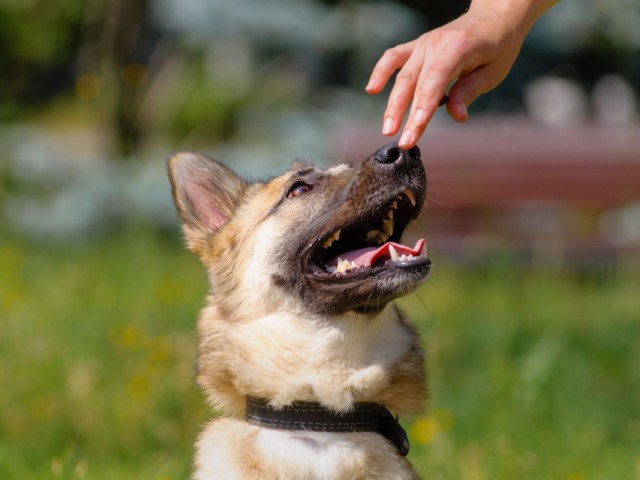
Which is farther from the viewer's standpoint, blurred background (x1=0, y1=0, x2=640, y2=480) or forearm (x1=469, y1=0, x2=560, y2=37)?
blurred background (x1=0, y1=0, x2=640, y2=480)

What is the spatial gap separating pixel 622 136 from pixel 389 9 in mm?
2599

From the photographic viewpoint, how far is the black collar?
303 centimetres

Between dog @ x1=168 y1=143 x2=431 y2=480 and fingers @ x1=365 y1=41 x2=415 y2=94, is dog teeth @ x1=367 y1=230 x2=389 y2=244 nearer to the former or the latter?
dog @ x1=168 y1=143 x2=431 y2=480

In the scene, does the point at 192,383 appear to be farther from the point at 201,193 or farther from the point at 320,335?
the point at 320,335

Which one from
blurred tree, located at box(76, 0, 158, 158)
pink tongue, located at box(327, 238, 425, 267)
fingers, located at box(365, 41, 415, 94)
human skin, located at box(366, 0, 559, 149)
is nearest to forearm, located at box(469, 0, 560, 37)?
human skin, located at box(366, 0, 559, 149)

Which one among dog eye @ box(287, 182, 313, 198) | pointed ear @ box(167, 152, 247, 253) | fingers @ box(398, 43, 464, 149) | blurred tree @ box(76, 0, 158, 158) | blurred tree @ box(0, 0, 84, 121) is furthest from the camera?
blurred tree @ box(0, 0, 84, 121)

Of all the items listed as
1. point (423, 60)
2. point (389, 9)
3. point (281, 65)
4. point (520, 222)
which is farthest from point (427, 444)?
point (281, 65)

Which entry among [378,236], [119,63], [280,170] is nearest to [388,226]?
[378,236]

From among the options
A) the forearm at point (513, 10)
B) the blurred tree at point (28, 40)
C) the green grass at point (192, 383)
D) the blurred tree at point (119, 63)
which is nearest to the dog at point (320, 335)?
the forearm at point (513, 10)

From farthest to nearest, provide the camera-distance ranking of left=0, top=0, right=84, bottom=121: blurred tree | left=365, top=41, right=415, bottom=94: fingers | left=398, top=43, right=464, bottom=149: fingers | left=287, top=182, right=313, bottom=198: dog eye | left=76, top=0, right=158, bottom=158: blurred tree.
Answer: left=0, top=0, right=84, bottom=121: blurred tree, left=76, top=0, right=158, bottom=158: blurred tree, left=287, top=182, right=313, bottom=198: dog eye, left=365, top=41, right=415, bottom=94: fingers, left=398, top=43, right=464, bottom=149: fingers

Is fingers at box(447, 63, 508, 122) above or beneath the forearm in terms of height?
beneath

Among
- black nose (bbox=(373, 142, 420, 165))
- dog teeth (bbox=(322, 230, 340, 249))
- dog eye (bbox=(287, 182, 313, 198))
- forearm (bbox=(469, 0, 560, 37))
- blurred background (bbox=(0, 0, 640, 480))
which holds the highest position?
forearm (bbox=(469, 0, 560, 37))

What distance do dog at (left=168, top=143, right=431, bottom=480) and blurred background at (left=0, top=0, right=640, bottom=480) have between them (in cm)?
31

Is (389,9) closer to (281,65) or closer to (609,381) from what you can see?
(281,65)
